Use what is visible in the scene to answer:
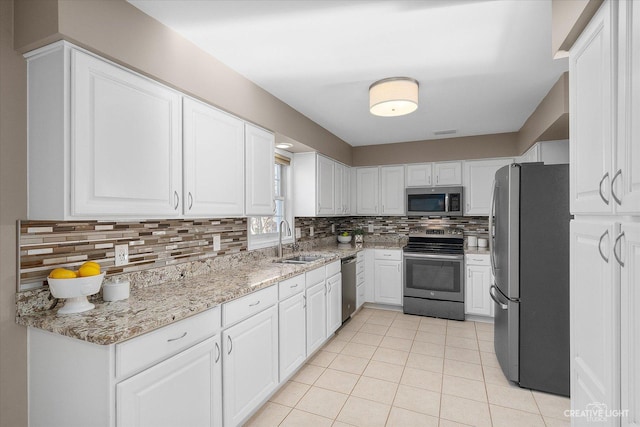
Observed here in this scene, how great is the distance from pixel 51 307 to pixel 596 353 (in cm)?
235

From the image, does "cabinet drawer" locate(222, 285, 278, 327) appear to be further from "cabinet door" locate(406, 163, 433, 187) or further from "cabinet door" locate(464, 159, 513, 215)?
"cabinet door" locate(464, 159, 513, 215)

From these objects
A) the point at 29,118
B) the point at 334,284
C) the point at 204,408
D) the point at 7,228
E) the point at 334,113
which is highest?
the point at 334,113

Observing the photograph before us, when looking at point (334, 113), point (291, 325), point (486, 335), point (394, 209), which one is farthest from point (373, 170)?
point (291, 325)

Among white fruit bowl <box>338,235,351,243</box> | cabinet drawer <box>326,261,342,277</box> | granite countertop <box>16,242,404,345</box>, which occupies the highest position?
white fruit bowl <box>338,235,351,243</box>

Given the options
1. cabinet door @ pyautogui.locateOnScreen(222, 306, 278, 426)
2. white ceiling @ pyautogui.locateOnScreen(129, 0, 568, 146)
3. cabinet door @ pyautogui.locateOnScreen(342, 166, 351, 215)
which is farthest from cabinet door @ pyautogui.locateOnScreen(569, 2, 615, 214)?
cabinet door @ pyautogui.locateOnScreen(342, 166, 351, 215)

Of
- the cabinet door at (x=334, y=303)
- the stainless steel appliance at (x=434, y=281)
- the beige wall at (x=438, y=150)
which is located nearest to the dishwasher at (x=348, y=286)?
the cabinet door at (x=334, y=303)

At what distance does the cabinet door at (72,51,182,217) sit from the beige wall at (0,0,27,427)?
0.33m

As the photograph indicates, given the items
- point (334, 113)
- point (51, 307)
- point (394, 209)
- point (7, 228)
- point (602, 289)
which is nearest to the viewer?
point (602, 289)

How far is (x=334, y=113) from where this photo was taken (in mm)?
3418

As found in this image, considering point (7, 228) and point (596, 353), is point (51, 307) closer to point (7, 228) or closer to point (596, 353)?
point (7, 228)

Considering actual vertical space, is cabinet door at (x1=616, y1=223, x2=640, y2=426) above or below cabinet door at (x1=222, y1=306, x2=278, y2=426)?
above

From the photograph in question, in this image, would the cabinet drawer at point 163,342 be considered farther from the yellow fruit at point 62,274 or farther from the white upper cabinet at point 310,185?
the white upper cabinet at point 310,185

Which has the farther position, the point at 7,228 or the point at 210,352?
the point at 210,352

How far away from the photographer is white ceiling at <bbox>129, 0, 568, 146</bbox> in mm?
1685
